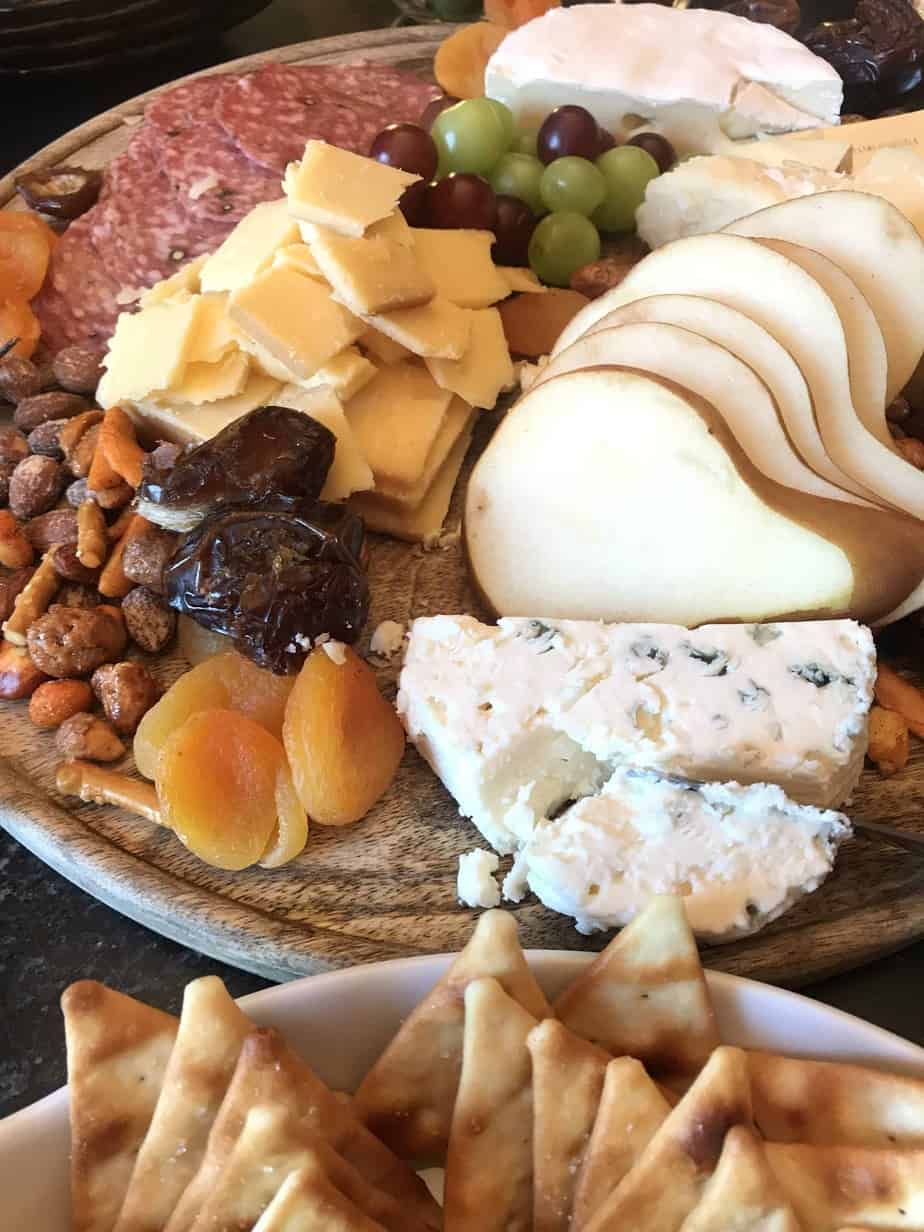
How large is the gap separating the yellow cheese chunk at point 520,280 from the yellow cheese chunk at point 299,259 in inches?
14.6

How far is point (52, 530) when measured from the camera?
59.4 inches

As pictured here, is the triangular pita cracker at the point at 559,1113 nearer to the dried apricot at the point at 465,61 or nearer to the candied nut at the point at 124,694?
the candied nut at the point at 124,694

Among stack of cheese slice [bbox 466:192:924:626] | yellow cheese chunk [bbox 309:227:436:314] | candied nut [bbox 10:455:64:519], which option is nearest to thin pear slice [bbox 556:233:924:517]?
stack of cheese slice [bbox 466:192:924:626]

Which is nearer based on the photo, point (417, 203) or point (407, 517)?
point (407, 517)

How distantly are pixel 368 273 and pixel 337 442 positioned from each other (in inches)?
11.0

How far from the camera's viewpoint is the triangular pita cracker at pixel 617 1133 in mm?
768

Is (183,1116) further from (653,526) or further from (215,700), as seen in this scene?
(653,526)

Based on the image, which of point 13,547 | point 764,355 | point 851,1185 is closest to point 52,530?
point 13,547

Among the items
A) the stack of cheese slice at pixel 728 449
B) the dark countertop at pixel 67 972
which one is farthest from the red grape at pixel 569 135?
the dark countertop at pixel 67 972

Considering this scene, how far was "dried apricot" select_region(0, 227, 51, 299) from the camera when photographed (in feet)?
5.93

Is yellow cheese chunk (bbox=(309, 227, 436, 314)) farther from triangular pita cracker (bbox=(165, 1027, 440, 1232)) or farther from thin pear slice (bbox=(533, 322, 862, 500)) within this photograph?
triangular pita cracker (bbox=(165, 1027, 440, 1232))

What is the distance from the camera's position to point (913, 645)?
4.52 feet

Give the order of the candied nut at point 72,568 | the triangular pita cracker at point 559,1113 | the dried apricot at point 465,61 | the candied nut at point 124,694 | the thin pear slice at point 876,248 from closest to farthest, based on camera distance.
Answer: the triangular pita cracker at point 559,1113 → the candied nut at point 124,694 → the candied nut at point 72,568 → the thin pear slice at point 876,248 → the dried apricot at point 465,61

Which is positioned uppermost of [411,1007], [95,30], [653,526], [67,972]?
[95,30]
